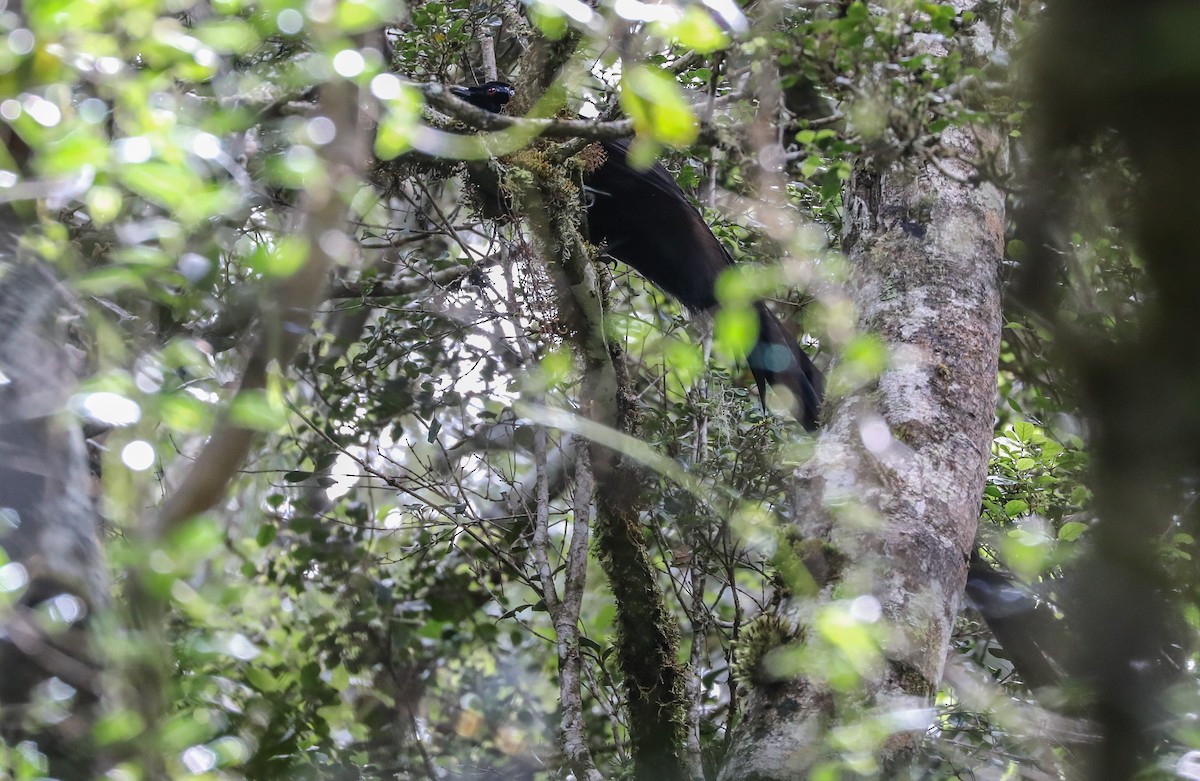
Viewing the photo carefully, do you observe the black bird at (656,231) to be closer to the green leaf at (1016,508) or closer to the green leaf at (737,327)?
the green leaf at (1016,508)

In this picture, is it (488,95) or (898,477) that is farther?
(488,95)

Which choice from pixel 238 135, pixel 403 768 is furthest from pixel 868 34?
pixel 403 768

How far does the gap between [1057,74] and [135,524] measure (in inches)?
45.3

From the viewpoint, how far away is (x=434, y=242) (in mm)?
3695

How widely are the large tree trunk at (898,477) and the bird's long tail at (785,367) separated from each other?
528 mm

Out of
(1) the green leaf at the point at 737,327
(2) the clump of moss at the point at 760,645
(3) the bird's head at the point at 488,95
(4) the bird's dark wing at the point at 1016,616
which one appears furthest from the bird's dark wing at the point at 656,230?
(1) the green leaf at the point at 737,327

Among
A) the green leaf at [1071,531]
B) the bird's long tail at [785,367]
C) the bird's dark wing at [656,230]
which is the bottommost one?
the green leaf at [1071,531]

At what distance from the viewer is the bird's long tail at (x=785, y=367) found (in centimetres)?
271

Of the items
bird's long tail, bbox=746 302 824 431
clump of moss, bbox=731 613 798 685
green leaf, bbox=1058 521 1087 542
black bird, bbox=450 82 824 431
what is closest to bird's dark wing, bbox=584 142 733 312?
black bird, bbox=450 82 824 431

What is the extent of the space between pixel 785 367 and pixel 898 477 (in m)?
0.96

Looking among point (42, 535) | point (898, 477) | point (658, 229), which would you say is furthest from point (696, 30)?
point (658, 229)

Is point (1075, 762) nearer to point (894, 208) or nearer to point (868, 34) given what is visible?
point (868, 34)

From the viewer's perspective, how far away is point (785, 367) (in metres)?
2.74

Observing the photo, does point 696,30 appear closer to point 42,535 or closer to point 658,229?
point 42,535
